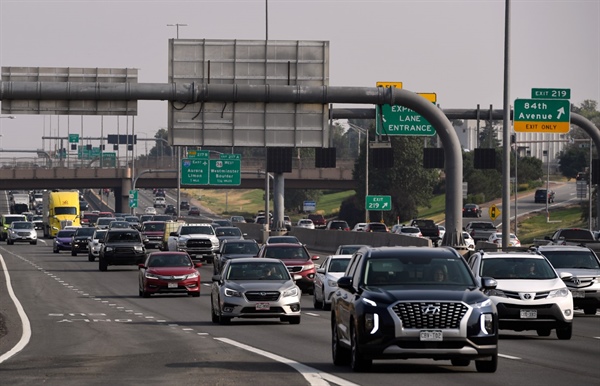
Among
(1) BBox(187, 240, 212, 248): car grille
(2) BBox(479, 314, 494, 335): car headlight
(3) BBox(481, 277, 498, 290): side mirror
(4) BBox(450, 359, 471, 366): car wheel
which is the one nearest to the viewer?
(2) BBox(479, 314, 494, 335): car headlight

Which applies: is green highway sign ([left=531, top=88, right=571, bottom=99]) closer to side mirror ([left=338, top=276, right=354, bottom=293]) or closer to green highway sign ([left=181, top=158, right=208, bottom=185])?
side mirror ([left=338, top=276, right=354, bottom=293])

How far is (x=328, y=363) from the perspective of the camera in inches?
770

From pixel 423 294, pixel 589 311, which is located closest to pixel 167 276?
pixel 589 311

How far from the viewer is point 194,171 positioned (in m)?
108

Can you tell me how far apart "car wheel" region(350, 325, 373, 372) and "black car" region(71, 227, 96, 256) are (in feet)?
196

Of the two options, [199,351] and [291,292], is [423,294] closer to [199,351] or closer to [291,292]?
[199,351]

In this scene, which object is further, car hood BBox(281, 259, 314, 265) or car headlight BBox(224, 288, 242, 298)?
car hood BBox(281, 259, 314, 265)

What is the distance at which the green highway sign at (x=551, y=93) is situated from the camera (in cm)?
5394

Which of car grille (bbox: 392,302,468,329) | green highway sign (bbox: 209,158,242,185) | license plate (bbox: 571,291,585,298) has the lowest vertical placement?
license plate (bbox: 571,291,585,298)

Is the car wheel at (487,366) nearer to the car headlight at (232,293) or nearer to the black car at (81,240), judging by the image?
the car headlight at (232,293)

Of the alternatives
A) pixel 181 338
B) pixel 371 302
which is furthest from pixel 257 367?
pixel 181 338

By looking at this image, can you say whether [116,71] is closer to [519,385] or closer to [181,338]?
[181,338]

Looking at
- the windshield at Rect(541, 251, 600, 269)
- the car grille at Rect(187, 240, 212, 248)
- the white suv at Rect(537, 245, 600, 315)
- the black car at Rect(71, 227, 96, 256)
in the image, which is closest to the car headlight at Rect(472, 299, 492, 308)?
the white suv at Rect(537, 245, 600, 315)

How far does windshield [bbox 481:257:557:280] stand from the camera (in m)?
25.3
